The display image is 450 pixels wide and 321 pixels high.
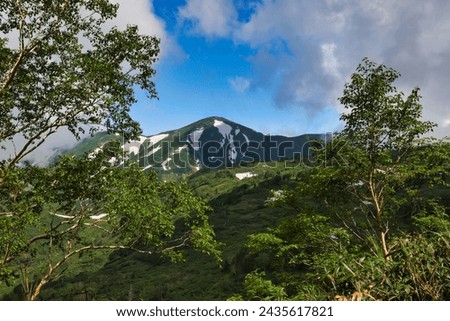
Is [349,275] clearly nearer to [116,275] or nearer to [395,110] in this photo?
[395,110]

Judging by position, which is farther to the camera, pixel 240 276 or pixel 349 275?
pixel 240 276

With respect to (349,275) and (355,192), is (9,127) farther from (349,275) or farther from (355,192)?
(355,192)

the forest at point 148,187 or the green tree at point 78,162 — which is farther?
the green tree at point 78,162

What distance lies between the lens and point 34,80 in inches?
758

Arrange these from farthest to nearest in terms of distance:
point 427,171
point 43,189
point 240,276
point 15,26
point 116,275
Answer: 1. point 116,275
2. point 240,276
3. point 427,171
4. point 15,26
5. point 43,189

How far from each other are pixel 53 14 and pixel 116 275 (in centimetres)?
15529

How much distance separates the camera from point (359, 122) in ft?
84.3

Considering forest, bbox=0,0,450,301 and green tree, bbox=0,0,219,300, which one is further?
green tree, bbox=0,0,219,300
